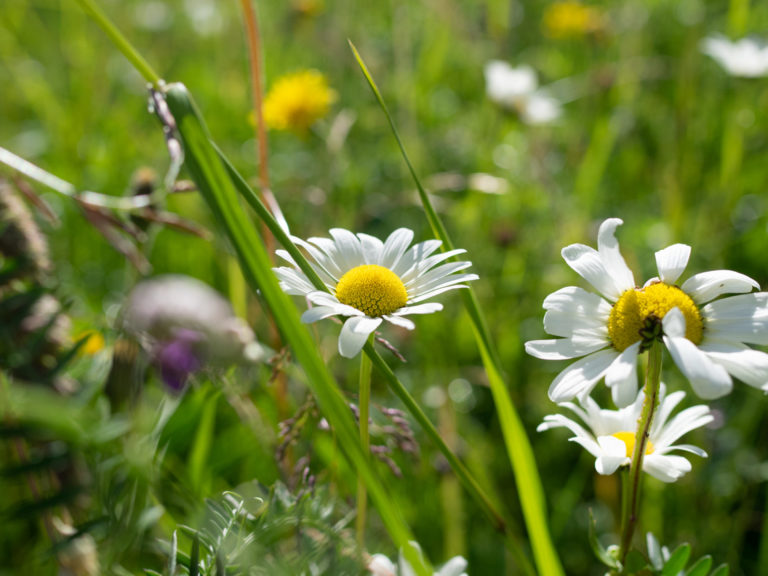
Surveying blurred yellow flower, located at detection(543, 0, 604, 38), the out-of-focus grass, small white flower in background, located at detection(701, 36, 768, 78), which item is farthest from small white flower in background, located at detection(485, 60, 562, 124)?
blurred yellow flower, located at detection(543, 0, 604, 38)

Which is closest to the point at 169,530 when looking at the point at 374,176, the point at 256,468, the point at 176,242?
the point at 256,468

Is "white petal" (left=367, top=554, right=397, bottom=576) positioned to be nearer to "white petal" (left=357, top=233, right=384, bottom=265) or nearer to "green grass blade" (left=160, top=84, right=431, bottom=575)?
"green grass blade" (left=160, top=84, right=431, bottom=575)

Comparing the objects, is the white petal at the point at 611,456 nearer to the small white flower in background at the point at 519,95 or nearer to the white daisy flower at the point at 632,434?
the white daisy flower at the point at 632,434

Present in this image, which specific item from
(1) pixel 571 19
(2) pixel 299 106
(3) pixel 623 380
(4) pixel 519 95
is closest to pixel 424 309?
(3) pixel 623 380

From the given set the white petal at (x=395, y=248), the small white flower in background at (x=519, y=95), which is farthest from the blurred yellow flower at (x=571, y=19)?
the white petal at (x=395, y=248)

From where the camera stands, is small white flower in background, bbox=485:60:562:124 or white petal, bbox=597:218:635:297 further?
small white flower in background, bbox=485:60:562:124
